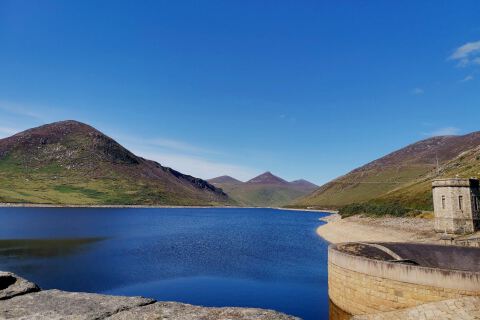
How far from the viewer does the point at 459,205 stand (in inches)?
1969

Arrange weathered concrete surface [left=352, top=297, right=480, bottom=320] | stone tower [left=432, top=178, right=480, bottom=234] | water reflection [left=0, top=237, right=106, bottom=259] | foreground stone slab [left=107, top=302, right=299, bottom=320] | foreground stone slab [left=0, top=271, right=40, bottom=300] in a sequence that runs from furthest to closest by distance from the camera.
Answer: water reflection [left=0, top=237, right=106, bottom=259]
stone tower [left=432, top=178, right=480, bottom=234]
weathered concrete surface [left=352, top=297, right=480, bottom=320]
foreground stone slab [left=0, top=271, right=40, bottom=300]
foreground stone slab [left=107, top=302, right=299, bottom=320]

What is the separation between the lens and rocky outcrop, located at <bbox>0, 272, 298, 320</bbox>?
20.1ft

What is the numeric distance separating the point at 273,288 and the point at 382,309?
20.7 meters

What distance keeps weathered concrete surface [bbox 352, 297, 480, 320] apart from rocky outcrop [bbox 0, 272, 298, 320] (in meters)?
20.2

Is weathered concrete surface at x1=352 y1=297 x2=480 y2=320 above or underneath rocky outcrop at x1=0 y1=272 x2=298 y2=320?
underneath

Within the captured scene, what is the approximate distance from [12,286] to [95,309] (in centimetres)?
228

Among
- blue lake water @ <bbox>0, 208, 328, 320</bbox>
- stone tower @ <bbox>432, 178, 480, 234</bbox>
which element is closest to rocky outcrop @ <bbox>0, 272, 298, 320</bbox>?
blue lake water @ <bbox>0, 208, 328, 320</bbox>

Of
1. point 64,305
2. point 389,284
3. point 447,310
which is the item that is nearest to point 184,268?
point 389,284

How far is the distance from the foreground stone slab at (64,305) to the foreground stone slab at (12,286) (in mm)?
162

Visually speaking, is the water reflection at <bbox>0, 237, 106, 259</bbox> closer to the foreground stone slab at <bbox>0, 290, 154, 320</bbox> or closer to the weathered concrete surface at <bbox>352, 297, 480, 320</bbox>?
the weathered concrete surface at <bbox>352, 297, 480, 320</bbox>

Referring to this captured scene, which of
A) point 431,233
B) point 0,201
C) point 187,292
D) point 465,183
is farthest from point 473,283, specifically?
point 0,201

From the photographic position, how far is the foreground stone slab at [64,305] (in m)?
6.14

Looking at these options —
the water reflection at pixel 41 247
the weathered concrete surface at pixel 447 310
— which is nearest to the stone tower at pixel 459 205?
the weathered concrete surface at pixel 447 310

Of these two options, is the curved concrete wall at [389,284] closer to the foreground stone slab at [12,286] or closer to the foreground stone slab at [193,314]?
the foreground stone slab at [193,314]
